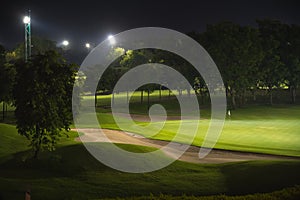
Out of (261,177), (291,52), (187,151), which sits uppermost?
(291,52)

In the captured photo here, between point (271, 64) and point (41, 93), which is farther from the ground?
point (271, 64)

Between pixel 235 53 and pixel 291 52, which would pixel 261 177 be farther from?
pixel 291 52

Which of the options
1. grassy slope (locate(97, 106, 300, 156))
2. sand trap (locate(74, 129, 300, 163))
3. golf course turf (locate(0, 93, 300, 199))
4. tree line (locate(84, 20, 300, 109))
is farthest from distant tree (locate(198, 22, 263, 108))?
golf course turf (locate(0, 93, 300, 199))

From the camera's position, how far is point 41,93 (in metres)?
21.3

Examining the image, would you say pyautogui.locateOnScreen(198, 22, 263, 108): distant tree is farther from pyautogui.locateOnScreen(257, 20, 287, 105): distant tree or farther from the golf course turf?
the golf course turf

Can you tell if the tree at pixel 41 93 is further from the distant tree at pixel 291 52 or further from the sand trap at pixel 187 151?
the distant tree at pixel 291 52

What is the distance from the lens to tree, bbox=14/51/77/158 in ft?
69.3

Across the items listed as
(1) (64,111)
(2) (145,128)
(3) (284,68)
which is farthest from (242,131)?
(3) (284,68)

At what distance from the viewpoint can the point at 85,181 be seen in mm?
18953

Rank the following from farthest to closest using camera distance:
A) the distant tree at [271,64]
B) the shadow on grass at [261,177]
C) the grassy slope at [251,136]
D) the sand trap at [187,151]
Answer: the distant tree at [271,64] < the grassy slope at [251,136] < the sand trap at [187,151] < the shadow on grass at [261,177]

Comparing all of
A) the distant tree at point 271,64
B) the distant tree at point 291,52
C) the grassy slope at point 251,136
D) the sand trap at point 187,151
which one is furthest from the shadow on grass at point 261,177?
the distant tree at point 291,52

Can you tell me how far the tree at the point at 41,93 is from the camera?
2111cm

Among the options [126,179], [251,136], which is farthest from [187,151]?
[126,179]

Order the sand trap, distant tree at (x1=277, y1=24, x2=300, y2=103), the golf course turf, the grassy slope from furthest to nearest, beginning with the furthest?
1. distant tree at (x1=277, y1=24, x2=300, y2=103)
2. the grassy slope
3. the sand trap
4. the golf course turf
